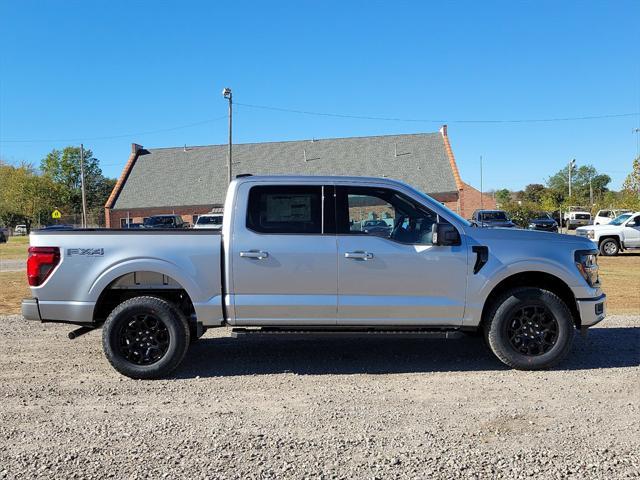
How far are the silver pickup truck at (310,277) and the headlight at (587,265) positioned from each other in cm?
2

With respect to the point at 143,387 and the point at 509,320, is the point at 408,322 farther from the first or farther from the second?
the point at 143,387

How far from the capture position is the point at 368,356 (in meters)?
6.50

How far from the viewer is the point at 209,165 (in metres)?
59.4

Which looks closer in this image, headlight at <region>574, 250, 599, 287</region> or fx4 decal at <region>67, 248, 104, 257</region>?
fx4 decal at <region>67, 248, 104, 257</region>

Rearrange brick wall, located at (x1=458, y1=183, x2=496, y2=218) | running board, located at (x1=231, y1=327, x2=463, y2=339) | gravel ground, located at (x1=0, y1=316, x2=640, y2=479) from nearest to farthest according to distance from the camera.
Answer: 1. gravel ground, located at (x1=0, y1=316, x2=640, y2=479)
2. running board, located at (x1=231, y1=327, x2=463, y2=339)
3. brick wall, located at (x1=458, y1=183, x2=496, y2=218)

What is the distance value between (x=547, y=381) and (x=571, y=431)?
1314 millimetres

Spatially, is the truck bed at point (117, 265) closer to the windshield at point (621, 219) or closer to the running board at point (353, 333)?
the running board at point (353, 333)

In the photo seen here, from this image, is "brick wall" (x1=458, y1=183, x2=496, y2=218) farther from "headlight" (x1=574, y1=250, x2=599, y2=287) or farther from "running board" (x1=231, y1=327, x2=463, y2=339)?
"running board" (x1=231, y1=327, x2=463, y2=339)

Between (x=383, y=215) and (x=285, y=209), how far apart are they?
102cm

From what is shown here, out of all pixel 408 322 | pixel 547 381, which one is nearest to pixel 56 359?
pixel 408 322

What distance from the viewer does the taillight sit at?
5629 mm

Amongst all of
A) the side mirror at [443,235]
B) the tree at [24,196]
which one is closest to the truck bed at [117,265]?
the side mirror at [443,235]

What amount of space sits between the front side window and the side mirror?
99mm

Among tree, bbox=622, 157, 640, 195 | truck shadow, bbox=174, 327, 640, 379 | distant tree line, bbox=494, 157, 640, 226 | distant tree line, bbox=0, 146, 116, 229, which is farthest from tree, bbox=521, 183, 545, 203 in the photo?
truck shadow, bbox=174, 327, 640, 379
